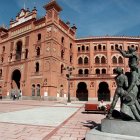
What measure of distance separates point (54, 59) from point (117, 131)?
2534 centimetres

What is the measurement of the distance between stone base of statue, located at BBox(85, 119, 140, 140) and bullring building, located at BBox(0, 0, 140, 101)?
23.3 metres

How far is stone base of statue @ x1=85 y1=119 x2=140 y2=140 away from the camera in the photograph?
10.3 ft

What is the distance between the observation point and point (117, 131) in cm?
333

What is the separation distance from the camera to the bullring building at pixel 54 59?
2831 centimetres

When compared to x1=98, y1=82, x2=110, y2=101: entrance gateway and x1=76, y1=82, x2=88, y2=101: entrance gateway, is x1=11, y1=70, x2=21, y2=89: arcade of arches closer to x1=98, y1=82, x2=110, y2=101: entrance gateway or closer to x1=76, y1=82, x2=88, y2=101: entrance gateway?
x1=76, y1=82, x2=88, y2=101: entrance gateway

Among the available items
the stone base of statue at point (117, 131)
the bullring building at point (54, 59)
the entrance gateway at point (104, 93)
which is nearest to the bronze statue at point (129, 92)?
the stone base of statue at point (117, 131)

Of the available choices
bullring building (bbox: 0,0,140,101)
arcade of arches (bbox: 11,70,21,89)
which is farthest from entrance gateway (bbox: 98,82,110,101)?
arcade of arches (bbox: 11,70,21,89)

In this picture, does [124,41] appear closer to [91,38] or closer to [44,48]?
[91,38]

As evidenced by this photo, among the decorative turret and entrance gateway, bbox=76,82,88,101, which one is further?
entrance gateway, bbox=76,82,88,101

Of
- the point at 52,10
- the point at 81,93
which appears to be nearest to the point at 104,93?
the point at 81,93

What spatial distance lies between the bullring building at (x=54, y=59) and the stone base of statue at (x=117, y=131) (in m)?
23.3

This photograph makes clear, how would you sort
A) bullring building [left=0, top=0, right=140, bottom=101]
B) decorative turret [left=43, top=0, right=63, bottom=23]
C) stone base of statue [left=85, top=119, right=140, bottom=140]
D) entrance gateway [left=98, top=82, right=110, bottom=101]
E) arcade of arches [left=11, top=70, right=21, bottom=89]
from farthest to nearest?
arcade of arches [left=11, top=70, right=21, bottom=89] → entrance gateway [left=98, top=82, right=110, bottom=101] → decorative turret [left=43, top=0, right=63, bottom=23] → bullring building [left=0, top=0, right=140, bottom=101] → stone base of statue [left=85, top=119, right=140, bottom=140]

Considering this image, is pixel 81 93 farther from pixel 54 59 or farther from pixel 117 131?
pixel 117 131

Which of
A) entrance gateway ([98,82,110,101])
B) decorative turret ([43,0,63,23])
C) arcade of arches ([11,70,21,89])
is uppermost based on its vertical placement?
decorative turret ([43,0,63,23])
